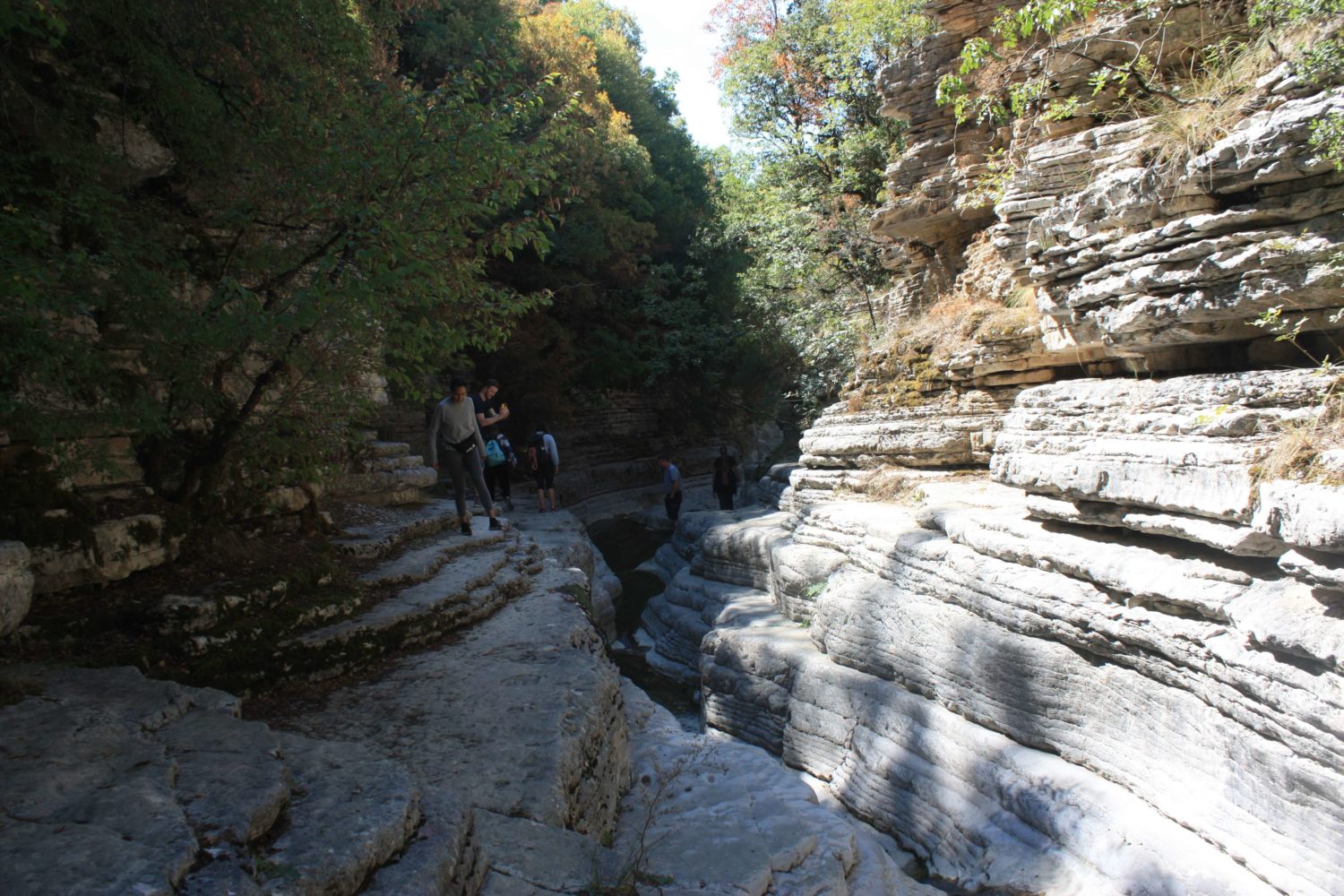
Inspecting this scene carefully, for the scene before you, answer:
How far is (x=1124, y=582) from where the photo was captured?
3898mm

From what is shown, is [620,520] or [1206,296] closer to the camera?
[1206,296]

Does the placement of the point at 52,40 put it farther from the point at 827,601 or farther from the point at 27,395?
the point at 827,601

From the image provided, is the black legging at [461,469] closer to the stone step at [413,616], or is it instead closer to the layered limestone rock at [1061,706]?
the stone step at [413,616]

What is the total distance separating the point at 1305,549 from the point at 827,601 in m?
3.62

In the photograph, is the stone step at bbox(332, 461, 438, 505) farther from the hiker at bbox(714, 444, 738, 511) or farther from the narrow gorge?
the hiker at bbox(714, 444, 738, 511)

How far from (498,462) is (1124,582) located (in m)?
8.26

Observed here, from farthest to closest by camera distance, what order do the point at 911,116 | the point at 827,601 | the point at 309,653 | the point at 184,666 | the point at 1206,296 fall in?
the point at 911,116, the point at 827,601, the point at 1206,296, the point at 309,653, the point at 184,666

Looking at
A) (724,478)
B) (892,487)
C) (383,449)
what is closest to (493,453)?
(383,449)

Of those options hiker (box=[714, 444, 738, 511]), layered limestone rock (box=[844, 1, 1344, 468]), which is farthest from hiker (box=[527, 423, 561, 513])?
layered limestone rock (box=[844, 1, 1344, 468])

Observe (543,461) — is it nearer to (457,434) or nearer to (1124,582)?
(457,434)

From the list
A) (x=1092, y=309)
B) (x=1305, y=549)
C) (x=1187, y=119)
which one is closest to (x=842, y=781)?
(x=1305, y=549)

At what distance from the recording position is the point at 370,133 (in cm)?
392

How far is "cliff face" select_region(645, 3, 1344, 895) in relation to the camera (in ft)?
10.6

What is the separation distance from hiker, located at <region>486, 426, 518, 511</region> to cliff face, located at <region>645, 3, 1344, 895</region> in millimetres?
4651
